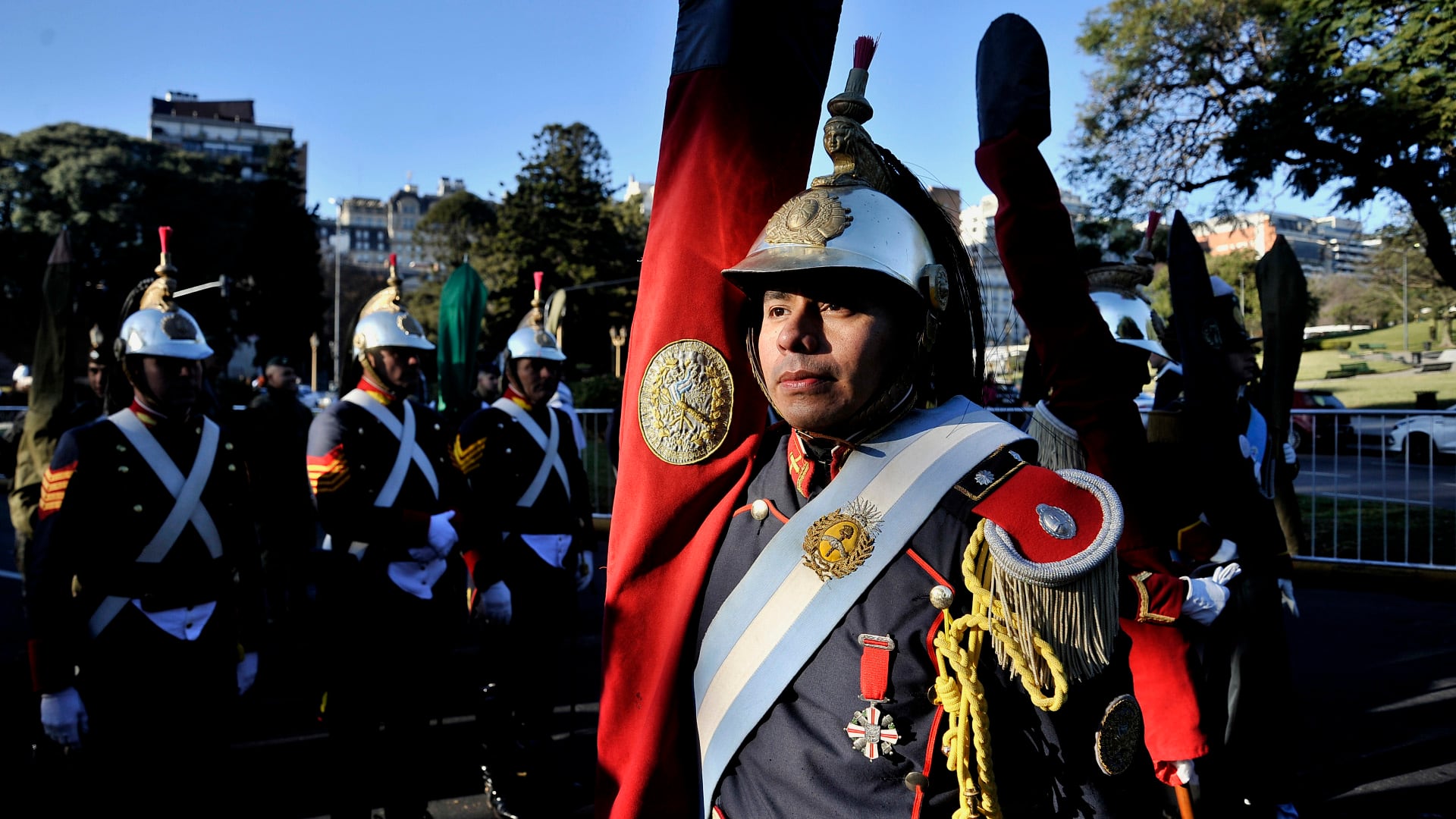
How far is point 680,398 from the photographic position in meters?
2.04

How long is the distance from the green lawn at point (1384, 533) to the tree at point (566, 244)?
83.4 feet

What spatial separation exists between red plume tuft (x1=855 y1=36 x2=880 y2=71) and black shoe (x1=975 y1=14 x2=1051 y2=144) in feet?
1.92

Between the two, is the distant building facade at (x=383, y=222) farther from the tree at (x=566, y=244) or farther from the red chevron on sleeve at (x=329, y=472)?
the red chevron on sleeve at (x=329, y=472)

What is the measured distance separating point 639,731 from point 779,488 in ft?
1.88

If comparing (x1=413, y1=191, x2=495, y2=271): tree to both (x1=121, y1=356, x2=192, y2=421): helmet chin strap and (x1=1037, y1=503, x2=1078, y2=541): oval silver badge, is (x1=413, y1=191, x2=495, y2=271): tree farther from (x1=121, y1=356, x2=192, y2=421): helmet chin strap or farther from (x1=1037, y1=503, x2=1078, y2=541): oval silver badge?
(x1=1037, y1=503, x2=1078, y2=541): oval silver badge

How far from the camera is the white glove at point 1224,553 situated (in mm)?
4082

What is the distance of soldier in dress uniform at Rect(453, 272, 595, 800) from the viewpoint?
5445mm

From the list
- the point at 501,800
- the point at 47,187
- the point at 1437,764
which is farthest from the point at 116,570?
the point at 47,187

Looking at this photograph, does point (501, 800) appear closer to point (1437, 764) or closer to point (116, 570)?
point (116, 570)

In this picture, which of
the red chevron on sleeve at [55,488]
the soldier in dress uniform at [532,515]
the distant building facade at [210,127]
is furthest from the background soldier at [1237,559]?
the distant building facade at [210,127]

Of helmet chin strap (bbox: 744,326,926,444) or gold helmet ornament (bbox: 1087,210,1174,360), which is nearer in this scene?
helmet chin strap (bbox: 744,326,926,444)

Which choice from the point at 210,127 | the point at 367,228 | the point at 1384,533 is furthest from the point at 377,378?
the point at 367,228

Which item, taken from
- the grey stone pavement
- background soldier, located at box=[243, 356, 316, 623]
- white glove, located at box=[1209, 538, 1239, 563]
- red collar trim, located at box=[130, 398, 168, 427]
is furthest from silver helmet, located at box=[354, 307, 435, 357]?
white glove, located at box=[1209, 538, 1239, 563]

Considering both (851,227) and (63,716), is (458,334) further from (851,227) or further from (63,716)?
(851,227)
